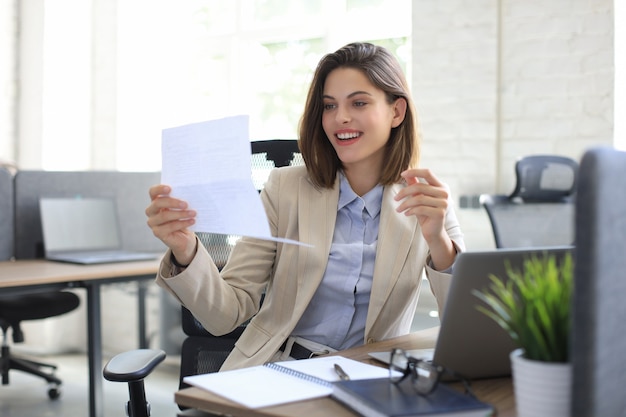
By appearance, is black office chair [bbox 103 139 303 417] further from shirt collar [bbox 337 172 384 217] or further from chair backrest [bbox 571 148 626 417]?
chair backrest [bbox 571 148 626 417]

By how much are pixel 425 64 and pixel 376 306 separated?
189 centimetres

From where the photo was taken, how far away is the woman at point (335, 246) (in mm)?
1453

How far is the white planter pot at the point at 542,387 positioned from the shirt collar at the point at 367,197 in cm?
82

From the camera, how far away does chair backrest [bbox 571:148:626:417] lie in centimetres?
70

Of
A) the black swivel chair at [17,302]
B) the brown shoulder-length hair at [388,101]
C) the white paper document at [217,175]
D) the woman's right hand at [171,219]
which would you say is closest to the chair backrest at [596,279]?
the white paper document at [217,175]

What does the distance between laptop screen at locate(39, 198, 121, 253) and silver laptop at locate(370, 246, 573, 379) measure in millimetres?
2404

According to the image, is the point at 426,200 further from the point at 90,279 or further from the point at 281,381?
the point at 90,279

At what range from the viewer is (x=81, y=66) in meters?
4.47

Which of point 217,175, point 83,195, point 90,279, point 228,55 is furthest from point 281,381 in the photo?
point 228,55

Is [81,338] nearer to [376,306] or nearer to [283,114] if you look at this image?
[283,114]

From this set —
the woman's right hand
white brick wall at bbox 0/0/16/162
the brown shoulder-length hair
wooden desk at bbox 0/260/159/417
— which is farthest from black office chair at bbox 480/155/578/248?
white brick wall at bbox 0/0/16/162

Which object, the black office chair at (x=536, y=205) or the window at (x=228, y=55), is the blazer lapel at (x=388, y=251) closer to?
the black office chair at (x=536, y=205)

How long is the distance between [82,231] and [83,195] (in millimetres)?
183

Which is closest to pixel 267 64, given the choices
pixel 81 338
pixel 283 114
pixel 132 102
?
pixel 283 114
